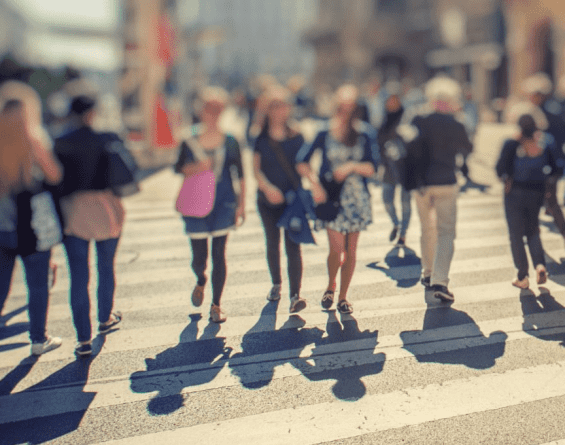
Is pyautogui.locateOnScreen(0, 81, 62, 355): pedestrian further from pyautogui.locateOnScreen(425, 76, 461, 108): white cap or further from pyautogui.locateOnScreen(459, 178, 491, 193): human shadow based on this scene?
pyautogui.locateOnScreen(459, 178, 491, 193): human shadow

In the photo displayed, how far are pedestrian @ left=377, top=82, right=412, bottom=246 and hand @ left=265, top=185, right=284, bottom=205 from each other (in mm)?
2646

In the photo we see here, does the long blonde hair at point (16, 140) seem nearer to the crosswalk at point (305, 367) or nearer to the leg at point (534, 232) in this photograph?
the crosswalk at point (305, 367)

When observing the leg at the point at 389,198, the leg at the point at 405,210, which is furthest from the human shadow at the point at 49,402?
the leg at the point at 389,198

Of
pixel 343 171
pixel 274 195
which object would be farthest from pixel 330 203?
pixel 274 195

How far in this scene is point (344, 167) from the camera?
4.99 meters

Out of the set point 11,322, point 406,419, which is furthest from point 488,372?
point 11,322

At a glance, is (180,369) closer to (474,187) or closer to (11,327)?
(11,327)

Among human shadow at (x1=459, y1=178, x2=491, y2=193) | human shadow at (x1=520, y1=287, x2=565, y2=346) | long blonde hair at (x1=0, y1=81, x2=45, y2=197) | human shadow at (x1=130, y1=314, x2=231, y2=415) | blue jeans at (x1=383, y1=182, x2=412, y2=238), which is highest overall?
long blonde hair at (x1=0, y1=81, x2=45, y2=197)

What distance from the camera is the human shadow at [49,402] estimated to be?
3.73 meters

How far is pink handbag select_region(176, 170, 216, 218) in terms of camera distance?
496 cm

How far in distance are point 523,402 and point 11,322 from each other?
424cm

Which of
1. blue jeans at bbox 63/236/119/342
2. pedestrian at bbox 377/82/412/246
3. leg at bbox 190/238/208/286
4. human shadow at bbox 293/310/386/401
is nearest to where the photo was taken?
human shadow at bbox 293/310/386/401

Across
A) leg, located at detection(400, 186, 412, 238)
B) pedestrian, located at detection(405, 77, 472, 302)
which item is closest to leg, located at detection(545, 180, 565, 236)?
leg, located at detection(400, 186, 412, 238)

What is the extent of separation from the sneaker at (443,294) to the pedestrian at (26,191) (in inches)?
125
